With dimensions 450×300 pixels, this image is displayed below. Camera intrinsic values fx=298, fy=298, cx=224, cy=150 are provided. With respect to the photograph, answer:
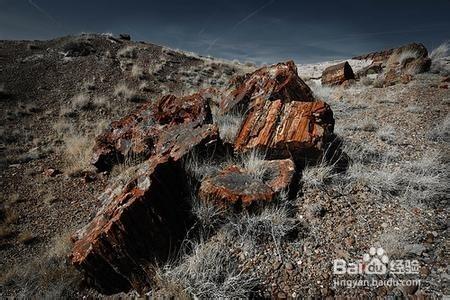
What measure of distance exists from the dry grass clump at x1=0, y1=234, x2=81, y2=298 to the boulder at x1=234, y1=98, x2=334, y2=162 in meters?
3.08

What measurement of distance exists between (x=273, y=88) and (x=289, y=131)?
2.00 metres

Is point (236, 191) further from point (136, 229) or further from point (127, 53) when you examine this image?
point (127, 53)

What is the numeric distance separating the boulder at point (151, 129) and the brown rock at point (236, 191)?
131 cm

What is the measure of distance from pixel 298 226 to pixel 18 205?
5.13 metres

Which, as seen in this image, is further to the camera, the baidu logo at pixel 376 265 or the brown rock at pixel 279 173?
the brown rock at pixel 279 173

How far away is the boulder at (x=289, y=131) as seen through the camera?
4684 millimetres

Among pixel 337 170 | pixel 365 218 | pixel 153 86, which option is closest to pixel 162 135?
pixel 337 170

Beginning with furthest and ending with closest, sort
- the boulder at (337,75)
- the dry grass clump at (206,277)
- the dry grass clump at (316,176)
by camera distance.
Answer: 1. the boulder at (337,75)
2. the dry grass clump at (316,176)
3. the dry grass clump at (206,277)

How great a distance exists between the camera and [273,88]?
21.3 ft

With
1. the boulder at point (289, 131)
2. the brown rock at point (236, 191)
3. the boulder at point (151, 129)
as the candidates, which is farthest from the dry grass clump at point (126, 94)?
the brown rock at point (236, 191)

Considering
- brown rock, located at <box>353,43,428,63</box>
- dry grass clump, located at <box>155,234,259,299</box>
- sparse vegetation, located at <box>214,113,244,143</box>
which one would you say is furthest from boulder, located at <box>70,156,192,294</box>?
brown rock, located at <box>353,43,428,63</box>

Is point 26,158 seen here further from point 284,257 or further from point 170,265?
point 284,257

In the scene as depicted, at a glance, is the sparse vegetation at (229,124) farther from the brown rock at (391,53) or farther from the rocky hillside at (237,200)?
the brown rock at (391,53)

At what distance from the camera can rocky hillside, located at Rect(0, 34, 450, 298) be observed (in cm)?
338
